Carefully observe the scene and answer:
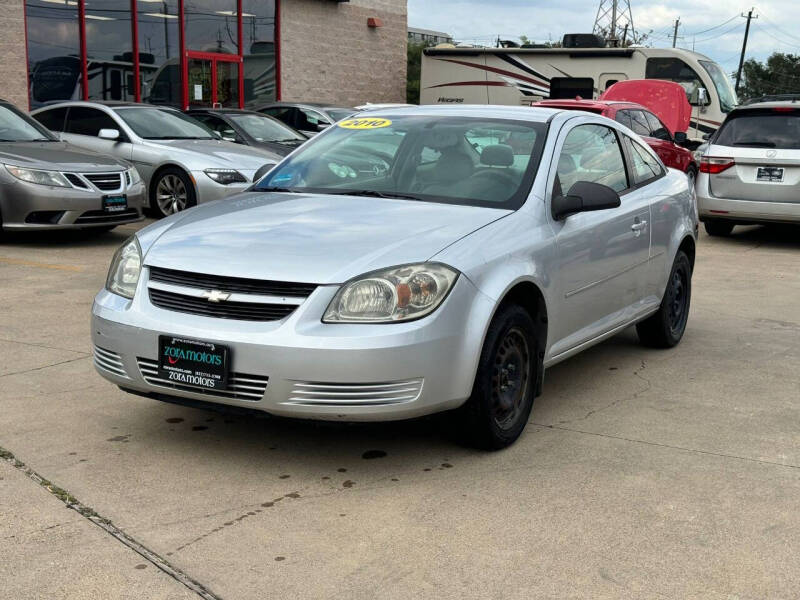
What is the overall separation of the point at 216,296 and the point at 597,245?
2.15m

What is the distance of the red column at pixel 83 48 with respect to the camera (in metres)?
18.4

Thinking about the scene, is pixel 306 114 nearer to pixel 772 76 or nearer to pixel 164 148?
pixel 164 148

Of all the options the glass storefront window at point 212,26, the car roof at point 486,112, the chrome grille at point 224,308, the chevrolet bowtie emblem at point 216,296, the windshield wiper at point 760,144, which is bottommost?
the chrome grille at point 224,308

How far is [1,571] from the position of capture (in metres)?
3.27

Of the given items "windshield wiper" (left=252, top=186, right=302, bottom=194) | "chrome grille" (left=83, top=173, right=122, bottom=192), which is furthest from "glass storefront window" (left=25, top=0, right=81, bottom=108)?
"windshield wiper" (left=252, top=186, right=302, bottom=194)

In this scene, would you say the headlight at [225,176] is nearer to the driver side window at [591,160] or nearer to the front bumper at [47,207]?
the front bumper at [47,207]

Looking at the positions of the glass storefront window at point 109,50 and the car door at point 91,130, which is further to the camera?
the glass storefront window at point 109,50

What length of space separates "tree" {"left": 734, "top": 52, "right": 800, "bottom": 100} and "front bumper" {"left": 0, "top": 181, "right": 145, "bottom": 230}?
66.3 meters

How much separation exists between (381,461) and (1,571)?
1.64m

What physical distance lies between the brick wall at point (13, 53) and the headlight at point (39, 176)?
26.7 ft

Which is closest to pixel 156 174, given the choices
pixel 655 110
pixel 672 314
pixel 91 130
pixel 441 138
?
pixel 91 130

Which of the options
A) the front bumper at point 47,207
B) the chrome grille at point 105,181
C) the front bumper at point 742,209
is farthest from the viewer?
the front bumper at point 742,209

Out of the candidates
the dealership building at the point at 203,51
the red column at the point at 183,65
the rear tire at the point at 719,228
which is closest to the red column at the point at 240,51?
the dealership building at the point at 203,51

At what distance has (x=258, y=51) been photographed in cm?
2280
